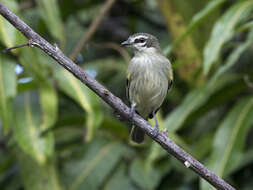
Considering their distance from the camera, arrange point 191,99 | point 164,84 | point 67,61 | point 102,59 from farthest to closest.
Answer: point 102,59, point 191,99, point 164,84, point 67,61

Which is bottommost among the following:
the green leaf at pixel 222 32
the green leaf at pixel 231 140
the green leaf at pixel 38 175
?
the green leaf at pixel 38 175

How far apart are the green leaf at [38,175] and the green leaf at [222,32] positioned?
1.71m

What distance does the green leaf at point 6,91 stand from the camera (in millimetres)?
3545

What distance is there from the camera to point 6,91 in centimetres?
358

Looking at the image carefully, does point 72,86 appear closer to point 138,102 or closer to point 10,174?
point 138,102

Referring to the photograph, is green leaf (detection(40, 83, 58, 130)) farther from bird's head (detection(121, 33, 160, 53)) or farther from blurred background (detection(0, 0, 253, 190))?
bird's head (detection(121, 33, 160, 53))

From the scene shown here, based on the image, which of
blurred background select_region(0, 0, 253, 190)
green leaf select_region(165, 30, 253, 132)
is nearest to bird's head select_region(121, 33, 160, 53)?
blurred background select_region(0, 0, 253, 190)

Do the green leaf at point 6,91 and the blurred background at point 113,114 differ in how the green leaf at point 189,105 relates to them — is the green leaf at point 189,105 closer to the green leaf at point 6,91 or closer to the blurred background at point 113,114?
the blurred background at point 113,114

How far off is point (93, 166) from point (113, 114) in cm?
105

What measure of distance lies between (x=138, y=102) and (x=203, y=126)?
1291mm

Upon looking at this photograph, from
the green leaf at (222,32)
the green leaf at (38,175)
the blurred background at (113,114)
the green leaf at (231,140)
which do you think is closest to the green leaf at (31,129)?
the blurred background at (113,114)

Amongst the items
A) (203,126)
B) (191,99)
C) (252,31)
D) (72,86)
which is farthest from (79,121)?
(252,31)

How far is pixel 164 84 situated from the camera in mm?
3826

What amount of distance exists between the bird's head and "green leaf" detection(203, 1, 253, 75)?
1.91ft
